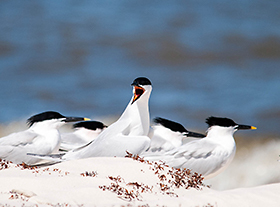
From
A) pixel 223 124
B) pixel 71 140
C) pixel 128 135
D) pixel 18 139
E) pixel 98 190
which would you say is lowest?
pixel 98 190

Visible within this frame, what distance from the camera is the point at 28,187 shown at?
572 centimetres

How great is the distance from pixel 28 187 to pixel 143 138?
2.92m

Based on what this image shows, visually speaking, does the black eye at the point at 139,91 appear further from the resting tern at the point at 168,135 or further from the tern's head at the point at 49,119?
the resting tern at the point at 168,135

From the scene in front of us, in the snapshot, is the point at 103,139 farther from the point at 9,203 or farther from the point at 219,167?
the point at 9,203

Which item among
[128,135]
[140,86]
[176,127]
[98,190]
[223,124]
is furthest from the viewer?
[176,127]

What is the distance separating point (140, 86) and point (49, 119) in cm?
262

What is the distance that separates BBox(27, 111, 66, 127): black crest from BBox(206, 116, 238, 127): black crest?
361 cm

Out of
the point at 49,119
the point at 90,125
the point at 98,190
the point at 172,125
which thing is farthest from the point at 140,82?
the point at 90,125

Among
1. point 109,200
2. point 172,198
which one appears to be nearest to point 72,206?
point 109,200

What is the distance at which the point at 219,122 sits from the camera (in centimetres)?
982

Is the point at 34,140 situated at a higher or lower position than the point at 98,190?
higher

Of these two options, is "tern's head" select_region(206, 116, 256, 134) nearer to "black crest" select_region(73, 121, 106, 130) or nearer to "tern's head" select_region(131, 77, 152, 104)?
"tern's head" select_region(131, 77, 152, 104)

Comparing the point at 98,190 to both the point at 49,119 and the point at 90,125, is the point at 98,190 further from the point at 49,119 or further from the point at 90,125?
the point at 90,125

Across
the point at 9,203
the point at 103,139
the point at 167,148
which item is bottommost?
the point at 9,203
